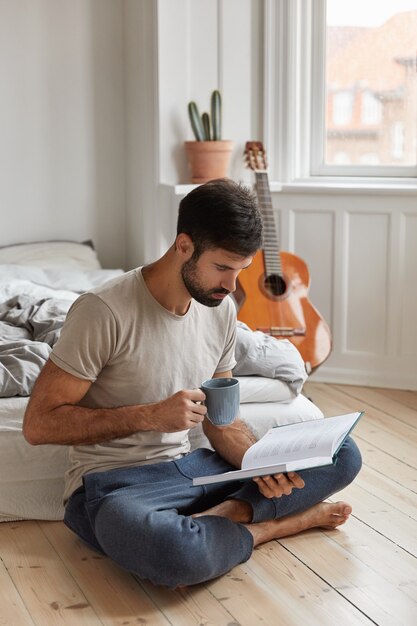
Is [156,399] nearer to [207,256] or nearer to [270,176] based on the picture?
[207,256]

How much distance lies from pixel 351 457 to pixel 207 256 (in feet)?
2.55

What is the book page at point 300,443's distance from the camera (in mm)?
2248

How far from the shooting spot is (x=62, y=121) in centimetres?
468

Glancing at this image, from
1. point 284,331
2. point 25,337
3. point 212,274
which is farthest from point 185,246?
point 284,331

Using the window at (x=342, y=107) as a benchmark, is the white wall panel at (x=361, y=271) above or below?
below

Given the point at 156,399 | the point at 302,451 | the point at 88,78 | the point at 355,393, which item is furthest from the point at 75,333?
the point at 88,78

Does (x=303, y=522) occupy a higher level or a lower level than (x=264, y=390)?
lower

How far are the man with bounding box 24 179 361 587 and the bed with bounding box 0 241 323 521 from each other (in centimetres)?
26

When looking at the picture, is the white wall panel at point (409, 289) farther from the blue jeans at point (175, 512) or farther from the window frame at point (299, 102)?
the blue jeans at point (175, 512)

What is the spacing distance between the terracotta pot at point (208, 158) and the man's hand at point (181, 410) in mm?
2254

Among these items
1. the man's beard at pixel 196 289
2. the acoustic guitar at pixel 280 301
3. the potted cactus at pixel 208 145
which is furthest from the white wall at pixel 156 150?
the man's beard at pixel 196 289

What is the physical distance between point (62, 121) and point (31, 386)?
86.2 inches

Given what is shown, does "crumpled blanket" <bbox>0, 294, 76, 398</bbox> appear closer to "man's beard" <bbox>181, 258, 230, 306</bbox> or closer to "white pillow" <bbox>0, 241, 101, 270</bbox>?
"man's beard" <bbox>181, 258, 230, 306</bbox>

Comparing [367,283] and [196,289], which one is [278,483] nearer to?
[196,289]
